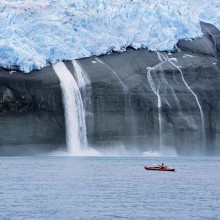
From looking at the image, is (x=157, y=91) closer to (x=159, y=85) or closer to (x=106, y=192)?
(x=159, y=85)

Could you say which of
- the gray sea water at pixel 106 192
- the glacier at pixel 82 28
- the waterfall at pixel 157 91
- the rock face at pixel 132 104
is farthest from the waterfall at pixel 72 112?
the gray sea water at pixel 106 192

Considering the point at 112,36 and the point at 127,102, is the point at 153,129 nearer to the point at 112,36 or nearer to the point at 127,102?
the point at 127,102

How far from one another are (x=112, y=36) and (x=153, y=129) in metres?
8.71

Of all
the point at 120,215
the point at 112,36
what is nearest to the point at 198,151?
the point at 112,36

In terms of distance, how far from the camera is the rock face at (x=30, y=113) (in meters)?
68.4

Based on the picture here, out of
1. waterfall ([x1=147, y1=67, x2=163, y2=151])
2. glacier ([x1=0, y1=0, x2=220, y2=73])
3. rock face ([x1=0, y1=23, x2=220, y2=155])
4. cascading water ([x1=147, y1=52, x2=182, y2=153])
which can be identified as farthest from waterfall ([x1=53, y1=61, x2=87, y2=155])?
cascading water ([x1=147, y1=52, x2=182, y2=153])

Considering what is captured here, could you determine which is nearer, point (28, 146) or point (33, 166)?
point (33, 166)

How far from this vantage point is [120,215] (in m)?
31.5

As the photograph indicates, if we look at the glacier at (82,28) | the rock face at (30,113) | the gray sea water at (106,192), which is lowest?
the gray sea water at (106,192)

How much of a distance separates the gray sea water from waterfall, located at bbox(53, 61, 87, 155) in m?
12.3

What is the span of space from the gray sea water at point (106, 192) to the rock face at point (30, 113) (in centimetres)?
1156

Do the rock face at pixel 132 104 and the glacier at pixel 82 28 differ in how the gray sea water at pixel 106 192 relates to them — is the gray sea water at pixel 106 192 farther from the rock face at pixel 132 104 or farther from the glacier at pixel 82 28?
the glacier at pixel 82 28

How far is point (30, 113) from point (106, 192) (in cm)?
3153

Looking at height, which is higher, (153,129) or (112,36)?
(112,36)
